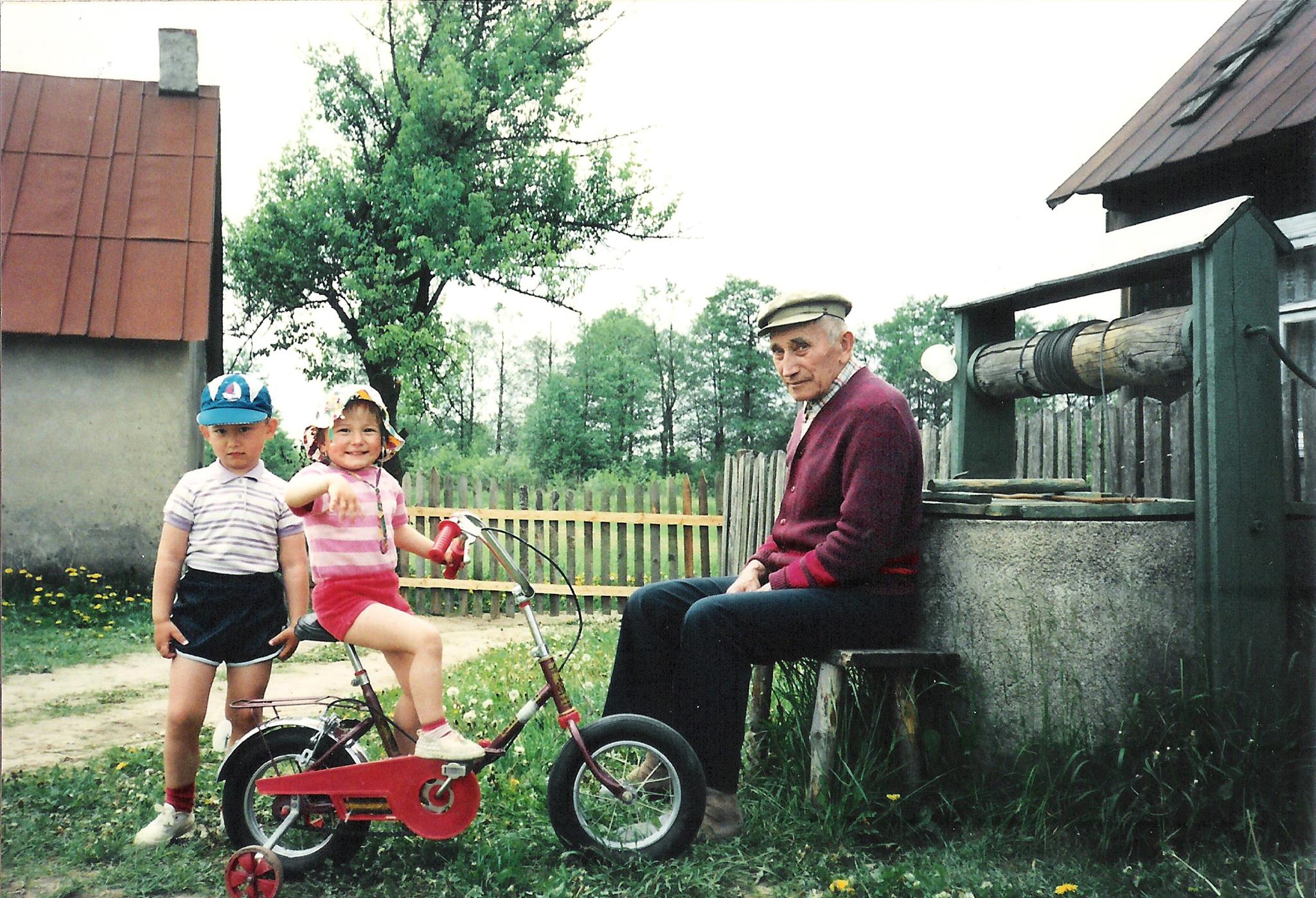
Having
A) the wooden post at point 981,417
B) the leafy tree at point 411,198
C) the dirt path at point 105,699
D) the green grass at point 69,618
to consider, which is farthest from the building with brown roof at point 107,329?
the wooden post at point 981,417

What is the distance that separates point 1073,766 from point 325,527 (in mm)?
2398

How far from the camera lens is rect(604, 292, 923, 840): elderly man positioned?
10.3 feet

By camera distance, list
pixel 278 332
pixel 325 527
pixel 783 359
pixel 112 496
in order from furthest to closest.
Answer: pixel 278 332
pixel 112 496
pixel 783 359
pixel 325 527

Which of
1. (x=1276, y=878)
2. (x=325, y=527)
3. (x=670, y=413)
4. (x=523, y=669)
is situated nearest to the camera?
(x=1276, y=878)

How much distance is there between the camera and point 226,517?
10.7 ft

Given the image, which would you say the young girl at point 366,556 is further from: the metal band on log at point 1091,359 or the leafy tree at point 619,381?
the leafy tree at point 619,381

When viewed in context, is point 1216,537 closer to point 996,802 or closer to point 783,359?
point 996,802

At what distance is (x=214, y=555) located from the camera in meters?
3.26

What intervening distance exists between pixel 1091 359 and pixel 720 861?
2.29 metres

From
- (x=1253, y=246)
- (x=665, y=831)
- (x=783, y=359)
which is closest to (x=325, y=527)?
(x=665, y=831)

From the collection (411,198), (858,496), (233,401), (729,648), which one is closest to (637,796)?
(729,648)

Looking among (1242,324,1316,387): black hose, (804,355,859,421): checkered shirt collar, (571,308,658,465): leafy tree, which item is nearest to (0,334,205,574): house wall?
(804,355,859,421): checkered shirt collar

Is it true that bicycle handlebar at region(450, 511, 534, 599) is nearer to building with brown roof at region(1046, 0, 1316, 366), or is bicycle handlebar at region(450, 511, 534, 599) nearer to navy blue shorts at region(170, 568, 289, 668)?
navy blue shorts at region(170, 568, 289, 668)

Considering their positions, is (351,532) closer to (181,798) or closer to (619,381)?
(181,798)
